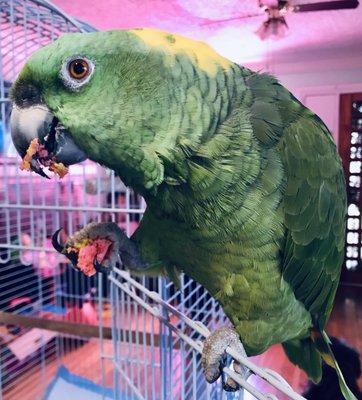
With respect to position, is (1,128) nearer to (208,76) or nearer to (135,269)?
(135,269)

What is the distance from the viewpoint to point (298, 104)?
2.24ft

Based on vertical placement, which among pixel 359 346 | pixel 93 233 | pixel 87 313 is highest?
pixel 93 233

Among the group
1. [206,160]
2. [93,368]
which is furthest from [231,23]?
[206,160]

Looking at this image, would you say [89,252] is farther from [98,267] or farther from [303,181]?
[303,181]

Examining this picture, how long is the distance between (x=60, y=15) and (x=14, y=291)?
1.28 metres

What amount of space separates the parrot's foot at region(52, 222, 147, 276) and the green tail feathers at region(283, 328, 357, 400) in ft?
1.43

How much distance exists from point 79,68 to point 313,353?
73 cm

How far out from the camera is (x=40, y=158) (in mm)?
553

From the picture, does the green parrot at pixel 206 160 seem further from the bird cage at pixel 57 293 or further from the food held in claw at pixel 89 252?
the bird cage at pixel 57 293

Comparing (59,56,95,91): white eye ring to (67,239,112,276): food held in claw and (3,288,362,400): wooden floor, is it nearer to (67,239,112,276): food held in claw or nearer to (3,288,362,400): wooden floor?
(67,239,112,276): food held in claw

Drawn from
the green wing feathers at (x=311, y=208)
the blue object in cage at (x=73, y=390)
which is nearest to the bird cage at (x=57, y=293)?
the blue object in cage at (x=73, y=390)

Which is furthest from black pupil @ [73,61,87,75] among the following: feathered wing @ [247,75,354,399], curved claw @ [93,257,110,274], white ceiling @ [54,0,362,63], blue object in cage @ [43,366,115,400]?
white ceiling @ [54,0,362,63]

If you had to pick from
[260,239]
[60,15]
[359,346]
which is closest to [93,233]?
[260,239]

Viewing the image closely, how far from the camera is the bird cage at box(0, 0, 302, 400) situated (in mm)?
1089
